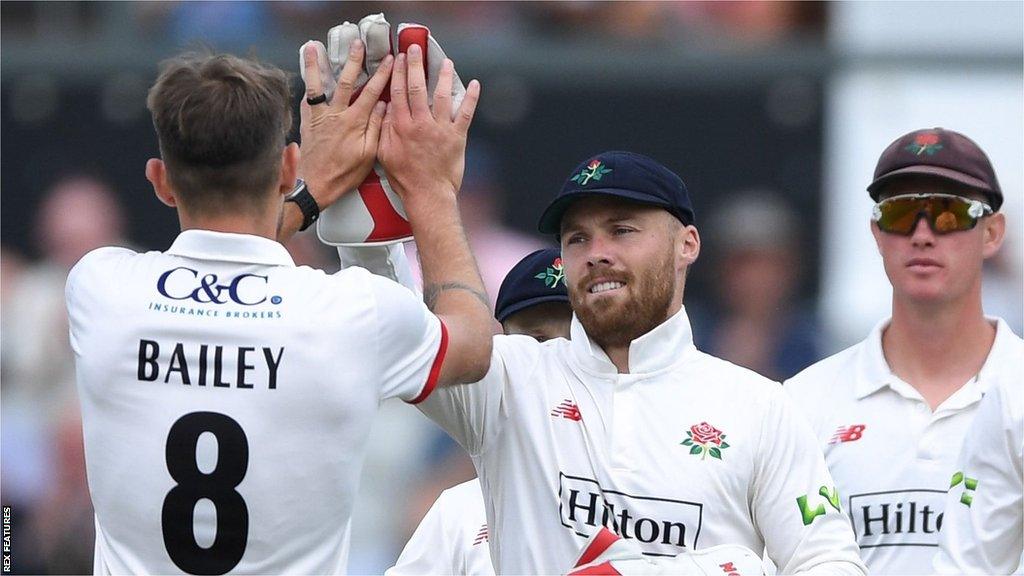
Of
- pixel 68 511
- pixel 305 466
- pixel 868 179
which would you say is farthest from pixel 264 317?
pixel 868 179

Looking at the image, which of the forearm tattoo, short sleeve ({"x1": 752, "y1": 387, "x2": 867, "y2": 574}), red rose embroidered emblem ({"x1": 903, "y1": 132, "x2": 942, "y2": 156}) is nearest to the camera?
the forearm tattoo

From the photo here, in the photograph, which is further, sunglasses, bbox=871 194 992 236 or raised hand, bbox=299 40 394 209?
sunglasses, bbox=871 194 992 236

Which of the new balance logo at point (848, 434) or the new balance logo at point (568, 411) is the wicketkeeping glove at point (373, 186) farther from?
the new balance logo at point (848, 434)

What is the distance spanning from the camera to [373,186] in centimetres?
→ 393

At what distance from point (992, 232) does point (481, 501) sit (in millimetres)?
1800

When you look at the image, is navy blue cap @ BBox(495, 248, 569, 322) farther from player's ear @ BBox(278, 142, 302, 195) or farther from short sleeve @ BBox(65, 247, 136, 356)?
short sleeve @ BBox(65, 247, 136, 356)

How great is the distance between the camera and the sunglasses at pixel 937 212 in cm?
506

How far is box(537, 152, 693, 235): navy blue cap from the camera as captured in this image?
4168 mm

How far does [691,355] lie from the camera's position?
4.25 meters

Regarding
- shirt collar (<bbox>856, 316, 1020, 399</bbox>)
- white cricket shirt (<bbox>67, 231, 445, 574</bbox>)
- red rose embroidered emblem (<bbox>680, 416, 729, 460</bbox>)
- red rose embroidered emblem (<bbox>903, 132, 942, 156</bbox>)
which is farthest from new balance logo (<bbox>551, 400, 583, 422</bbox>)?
red rose embroidered emblem (<bbox>903, 132, 942, 156</bbox>)

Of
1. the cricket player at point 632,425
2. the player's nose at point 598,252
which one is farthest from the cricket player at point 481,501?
the player's nose at point 598,252

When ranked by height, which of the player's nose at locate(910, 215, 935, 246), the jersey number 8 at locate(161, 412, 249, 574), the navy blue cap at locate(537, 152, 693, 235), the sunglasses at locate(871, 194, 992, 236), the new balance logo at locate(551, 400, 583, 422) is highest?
the sunglasses at locate(871, 194, 992, 236)

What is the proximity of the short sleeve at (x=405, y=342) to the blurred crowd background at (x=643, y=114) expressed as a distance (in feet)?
15.7

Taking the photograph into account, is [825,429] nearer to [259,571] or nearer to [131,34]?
[259,571]
